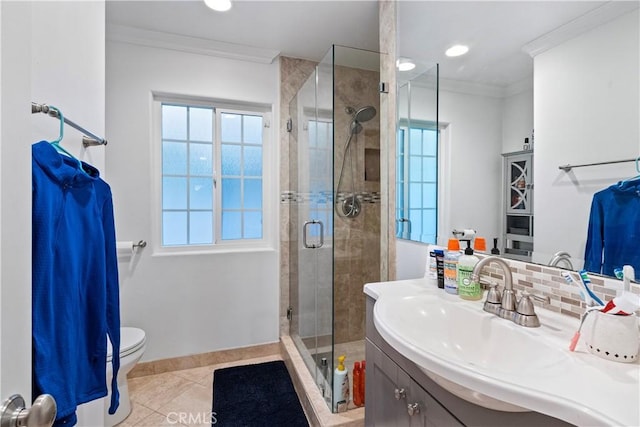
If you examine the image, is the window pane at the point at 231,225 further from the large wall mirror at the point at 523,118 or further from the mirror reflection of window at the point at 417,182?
the large wall mirror at the point at 523,118

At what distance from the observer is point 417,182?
→ 5.15ft

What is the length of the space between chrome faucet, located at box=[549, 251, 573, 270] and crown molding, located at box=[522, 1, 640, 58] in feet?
2.18

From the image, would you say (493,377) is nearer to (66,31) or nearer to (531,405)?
(531,405)

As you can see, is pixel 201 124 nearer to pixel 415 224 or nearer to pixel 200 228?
pixel 200 228

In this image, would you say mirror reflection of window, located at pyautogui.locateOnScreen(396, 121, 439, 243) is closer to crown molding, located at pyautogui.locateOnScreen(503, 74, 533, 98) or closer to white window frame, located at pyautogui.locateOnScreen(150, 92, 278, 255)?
crown molding, located at pyautogui.locateOnScreen(503, 74, 533, 98)

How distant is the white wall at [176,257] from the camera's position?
217 centimetres

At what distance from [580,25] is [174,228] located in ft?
8.40

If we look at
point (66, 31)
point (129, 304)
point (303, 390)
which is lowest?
point (303, 390)

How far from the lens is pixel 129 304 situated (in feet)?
7.18

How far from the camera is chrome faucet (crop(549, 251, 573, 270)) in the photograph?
36.1 inches

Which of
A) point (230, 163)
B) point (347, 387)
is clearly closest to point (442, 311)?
point (347, 387)

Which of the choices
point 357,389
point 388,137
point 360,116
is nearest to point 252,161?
point 360,116

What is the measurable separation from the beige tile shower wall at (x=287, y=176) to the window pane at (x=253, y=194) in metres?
0.21

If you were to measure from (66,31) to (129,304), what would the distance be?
1.82m
